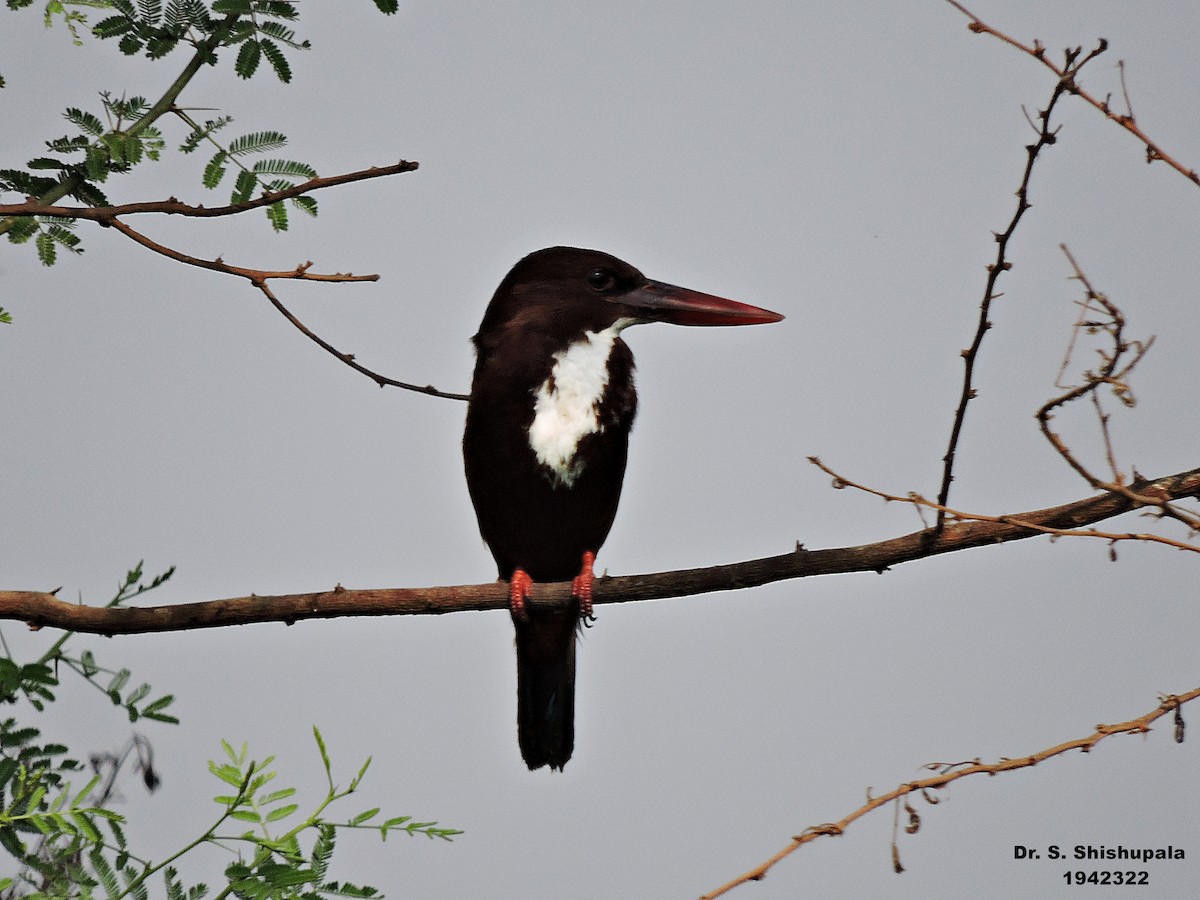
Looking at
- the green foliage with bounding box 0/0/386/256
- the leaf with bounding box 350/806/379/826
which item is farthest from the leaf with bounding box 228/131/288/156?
the leaf with bounding box 350/806/379/826

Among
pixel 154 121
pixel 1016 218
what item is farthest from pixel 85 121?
pixel 1016 218

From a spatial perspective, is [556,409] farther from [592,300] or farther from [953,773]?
[953,773]

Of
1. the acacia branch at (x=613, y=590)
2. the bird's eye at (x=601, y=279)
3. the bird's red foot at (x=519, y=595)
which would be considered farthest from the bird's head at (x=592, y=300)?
the acacia branch at (x=613, y=590)

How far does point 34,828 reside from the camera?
5.56ft

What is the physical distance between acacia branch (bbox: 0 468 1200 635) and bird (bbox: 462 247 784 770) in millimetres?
312

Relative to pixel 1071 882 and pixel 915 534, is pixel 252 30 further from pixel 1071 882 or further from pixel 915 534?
pixel 1071 882

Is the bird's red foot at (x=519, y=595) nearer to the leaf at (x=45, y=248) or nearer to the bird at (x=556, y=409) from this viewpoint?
the bird at (x=556, y=409)

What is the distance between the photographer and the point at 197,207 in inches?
65.5

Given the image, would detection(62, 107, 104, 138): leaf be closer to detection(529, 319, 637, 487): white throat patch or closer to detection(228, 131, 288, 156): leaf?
detection(228, 131, 288, 156): leaf

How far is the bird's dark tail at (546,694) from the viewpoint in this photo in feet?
9.18

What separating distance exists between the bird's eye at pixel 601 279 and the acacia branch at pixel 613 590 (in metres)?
0.72

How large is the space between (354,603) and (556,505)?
0.59 metres

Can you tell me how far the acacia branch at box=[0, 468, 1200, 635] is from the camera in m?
1.78

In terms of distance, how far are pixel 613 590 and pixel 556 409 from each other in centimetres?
51
